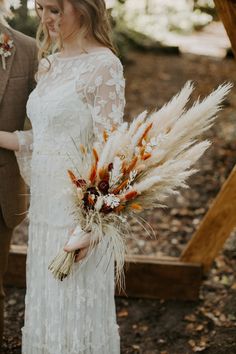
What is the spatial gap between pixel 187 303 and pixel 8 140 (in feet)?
6.46

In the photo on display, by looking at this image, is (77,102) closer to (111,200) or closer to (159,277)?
(111,200)

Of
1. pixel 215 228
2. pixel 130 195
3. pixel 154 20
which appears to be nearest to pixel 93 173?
pixel 130 195

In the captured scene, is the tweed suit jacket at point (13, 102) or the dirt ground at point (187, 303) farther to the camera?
the dirt ground at point (187, 303)

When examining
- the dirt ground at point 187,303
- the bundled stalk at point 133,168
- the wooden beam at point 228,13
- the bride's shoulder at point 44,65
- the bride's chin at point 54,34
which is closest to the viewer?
the bundled stalk at point 133,168

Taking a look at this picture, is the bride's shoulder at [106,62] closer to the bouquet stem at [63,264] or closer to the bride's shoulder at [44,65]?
the bride's shoulder at [44,65]

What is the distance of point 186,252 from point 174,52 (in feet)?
32.9

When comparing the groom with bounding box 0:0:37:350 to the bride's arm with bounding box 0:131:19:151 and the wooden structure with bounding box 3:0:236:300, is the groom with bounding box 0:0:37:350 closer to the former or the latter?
the bride's arm with bounding box 0:131:19:151

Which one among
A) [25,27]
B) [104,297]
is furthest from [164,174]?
[25,27]

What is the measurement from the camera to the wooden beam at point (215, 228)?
371cm

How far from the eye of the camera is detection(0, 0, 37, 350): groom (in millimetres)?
2869

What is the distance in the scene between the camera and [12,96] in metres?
2.89

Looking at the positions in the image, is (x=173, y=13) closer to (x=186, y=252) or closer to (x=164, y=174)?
(x=186, y=252)

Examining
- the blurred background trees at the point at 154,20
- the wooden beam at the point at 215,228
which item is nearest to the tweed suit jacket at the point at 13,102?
the wooden beam at the point at 215,228

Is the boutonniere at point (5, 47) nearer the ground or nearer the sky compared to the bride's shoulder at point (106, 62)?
nearer the ground
